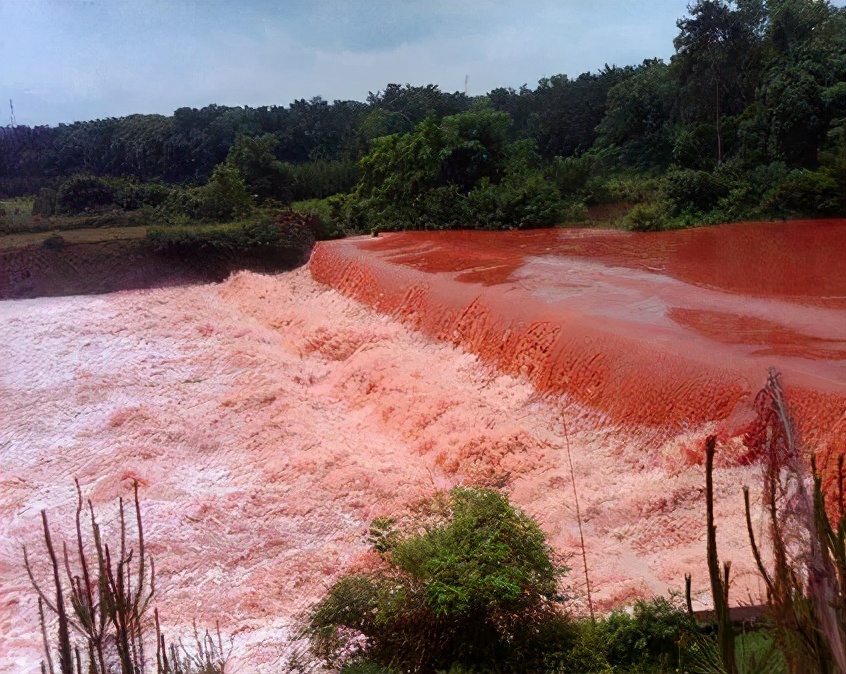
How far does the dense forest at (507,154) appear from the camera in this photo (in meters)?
14.4

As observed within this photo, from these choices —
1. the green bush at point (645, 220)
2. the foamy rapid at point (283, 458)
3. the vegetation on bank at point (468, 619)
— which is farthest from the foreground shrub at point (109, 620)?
the green bush at point (645, 220)

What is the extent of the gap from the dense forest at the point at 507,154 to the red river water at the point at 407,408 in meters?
3.16

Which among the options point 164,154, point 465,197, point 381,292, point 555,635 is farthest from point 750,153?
point 555,635

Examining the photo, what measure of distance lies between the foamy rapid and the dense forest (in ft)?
15.8

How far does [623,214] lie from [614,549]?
12.1 m

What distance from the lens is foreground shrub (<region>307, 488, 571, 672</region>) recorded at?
12.8 feet

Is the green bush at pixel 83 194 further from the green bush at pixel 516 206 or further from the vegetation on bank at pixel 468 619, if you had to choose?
the vegetation on bank at pixel 468 619

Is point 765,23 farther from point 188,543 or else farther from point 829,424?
point 188,543

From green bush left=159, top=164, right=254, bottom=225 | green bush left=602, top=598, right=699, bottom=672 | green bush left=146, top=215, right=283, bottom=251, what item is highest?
green bush left=159, top=164, right=254, bottom=225

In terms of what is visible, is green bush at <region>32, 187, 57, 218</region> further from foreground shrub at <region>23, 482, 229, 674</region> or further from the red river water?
foreground shrub at <region>23, 482, 229, 674</region>

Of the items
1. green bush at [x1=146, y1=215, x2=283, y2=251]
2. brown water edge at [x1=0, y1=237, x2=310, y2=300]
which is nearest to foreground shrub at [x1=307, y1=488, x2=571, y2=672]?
brown water edge at [x1=0, y1=237, x2=310, y2=300]

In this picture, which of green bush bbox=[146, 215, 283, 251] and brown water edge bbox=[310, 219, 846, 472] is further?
green bush bbox=[146, 215, 283, 251]

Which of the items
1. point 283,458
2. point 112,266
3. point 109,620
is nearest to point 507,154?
point 112,266

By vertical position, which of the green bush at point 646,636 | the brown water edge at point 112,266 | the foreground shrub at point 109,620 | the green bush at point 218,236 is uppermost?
the green bush at point 218,236
